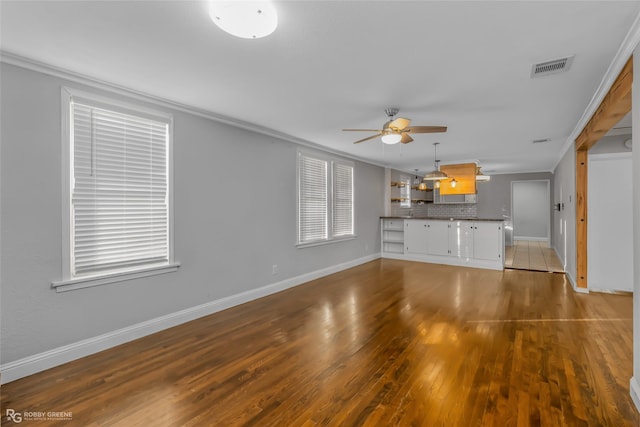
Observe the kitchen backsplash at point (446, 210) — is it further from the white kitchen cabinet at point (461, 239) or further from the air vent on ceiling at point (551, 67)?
the air vent on ceiling at point (551, 67)

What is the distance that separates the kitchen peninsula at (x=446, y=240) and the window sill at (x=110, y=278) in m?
5.62

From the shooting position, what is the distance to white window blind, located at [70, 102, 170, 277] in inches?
107

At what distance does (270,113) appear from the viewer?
147 inches

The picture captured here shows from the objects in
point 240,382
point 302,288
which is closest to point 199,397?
point 240,382

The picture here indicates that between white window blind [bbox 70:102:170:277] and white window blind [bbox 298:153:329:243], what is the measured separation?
2362 millimetres

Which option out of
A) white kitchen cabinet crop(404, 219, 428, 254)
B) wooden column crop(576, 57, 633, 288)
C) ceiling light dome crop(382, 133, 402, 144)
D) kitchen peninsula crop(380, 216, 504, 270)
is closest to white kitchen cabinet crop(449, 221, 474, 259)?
kitchen peninsula crop(380, 216, 504, 270)

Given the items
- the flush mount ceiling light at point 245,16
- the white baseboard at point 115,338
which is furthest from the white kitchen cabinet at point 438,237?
the flush mount ceiling light at point 245,16

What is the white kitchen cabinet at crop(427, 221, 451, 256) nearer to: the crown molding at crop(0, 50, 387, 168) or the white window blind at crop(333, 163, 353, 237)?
the white window blind at crop(333, 163, 353, 237)

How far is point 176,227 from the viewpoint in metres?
3.44

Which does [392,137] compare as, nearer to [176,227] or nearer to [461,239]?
[176,227]

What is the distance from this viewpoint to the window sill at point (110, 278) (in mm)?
2605

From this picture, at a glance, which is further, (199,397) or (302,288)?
(302,288)

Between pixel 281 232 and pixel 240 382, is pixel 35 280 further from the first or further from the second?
pixel 281 232

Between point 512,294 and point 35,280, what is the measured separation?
570 cm
